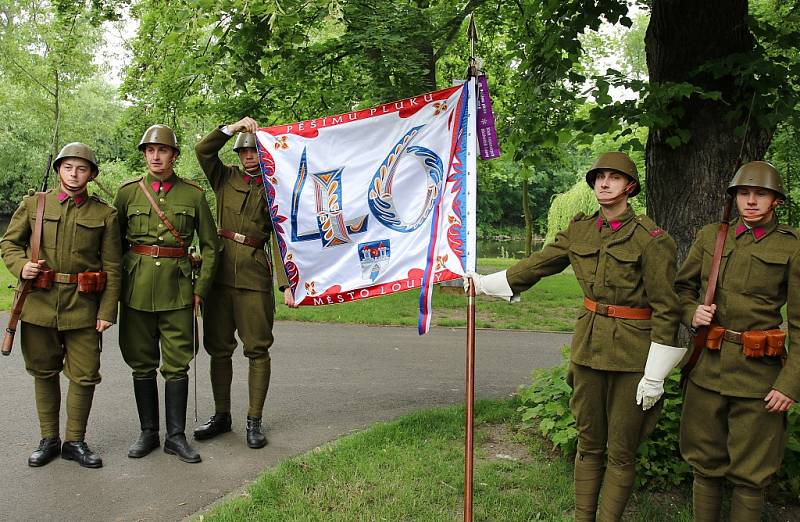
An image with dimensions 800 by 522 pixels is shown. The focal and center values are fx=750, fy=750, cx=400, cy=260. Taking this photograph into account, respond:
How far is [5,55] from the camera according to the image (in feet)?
64.4

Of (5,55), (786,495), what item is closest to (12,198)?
(5,55)

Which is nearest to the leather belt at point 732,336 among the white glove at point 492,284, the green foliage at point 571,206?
the white glove at point 492,284

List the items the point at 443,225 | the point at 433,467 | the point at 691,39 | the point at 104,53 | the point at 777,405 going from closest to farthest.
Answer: the point at 777,405 < the point at 443,225 < the point at 433,467 < the point at 691,39 < the point at 104,53

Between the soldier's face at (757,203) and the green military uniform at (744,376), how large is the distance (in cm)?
6

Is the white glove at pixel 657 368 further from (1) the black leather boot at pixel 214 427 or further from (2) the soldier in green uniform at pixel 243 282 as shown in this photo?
(1) the black leather boot at pixel 214 427

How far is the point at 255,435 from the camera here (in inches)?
227

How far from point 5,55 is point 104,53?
285cm

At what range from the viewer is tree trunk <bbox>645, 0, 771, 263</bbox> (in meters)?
5.56

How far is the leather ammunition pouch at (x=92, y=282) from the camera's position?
5.22 m

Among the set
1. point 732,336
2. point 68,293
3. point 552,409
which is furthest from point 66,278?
point 732,336

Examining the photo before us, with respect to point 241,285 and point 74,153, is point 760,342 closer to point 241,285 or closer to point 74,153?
point 241,285

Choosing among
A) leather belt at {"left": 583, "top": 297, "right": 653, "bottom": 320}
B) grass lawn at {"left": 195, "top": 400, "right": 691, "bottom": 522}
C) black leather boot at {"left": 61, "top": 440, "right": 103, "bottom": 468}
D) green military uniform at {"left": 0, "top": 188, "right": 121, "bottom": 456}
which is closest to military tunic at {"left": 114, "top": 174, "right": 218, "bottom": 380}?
green military uniform at {"left": 0, "top": 188, "right": 121, "bottom": 456}

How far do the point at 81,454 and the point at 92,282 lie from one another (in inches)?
47.4

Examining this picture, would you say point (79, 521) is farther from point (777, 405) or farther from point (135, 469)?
point (777, 405)
